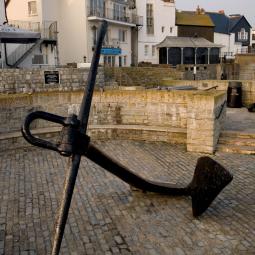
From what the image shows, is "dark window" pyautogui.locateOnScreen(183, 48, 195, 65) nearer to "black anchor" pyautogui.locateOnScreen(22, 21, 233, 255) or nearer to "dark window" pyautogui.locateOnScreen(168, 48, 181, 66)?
→ "dark window" pyautogui.locateOnScreen(168, 48, 181, 66)

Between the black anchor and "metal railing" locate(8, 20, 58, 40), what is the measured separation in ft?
73.4

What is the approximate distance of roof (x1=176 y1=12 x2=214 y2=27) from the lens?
43.1 meters

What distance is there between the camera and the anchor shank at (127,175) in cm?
Result: 501

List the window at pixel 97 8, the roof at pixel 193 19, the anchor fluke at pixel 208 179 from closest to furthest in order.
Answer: the anchor fluke at pixel 208 179, the window at pixel 97 8, the roof at pixel 193 19

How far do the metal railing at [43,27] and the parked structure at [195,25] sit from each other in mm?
19318

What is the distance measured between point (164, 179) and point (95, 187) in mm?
1744

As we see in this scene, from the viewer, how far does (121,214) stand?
655cm

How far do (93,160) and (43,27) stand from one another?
26524 mm

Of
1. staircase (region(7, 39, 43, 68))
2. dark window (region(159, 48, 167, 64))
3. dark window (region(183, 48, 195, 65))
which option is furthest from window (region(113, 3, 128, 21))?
staircase (region(7, 39, 43, 68))

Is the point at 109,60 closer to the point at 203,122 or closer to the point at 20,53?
the point at 20,53

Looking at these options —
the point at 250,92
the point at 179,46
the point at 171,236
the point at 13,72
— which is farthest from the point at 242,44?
the point at 171,236

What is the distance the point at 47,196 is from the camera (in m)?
7.41

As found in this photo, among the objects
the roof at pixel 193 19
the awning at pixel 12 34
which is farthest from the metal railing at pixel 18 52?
the roof at pixel 193 19

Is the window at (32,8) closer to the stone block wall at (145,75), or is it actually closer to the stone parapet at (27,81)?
the stone block wall at (145,75)
